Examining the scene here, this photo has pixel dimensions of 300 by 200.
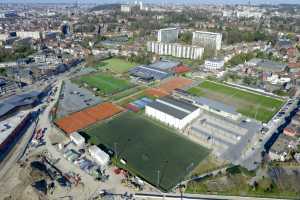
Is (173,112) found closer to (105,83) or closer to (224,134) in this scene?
(224,134)

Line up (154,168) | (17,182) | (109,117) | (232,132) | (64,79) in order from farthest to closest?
(64,79) → (109,117) → (232,132) → (154,168) → (17,182)

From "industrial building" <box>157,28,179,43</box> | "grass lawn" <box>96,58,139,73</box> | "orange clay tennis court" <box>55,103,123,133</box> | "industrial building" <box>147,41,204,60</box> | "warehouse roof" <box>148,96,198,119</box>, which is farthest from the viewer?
"industrial building" <box>157,28,179,43</box>

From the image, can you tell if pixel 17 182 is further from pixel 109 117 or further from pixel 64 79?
pixel 64 79

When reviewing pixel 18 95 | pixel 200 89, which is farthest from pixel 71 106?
pixel 200 89

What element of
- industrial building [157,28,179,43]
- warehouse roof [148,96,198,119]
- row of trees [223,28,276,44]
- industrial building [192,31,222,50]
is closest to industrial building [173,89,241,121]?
warehouse roof [148,96,198,119]

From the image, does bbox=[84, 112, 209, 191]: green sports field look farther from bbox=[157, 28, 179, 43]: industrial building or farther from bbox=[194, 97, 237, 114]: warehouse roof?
bbox=[157, 28, 179, 43]: industrial building

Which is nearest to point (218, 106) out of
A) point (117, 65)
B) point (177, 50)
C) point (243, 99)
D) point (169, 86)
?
point (243, 99)
